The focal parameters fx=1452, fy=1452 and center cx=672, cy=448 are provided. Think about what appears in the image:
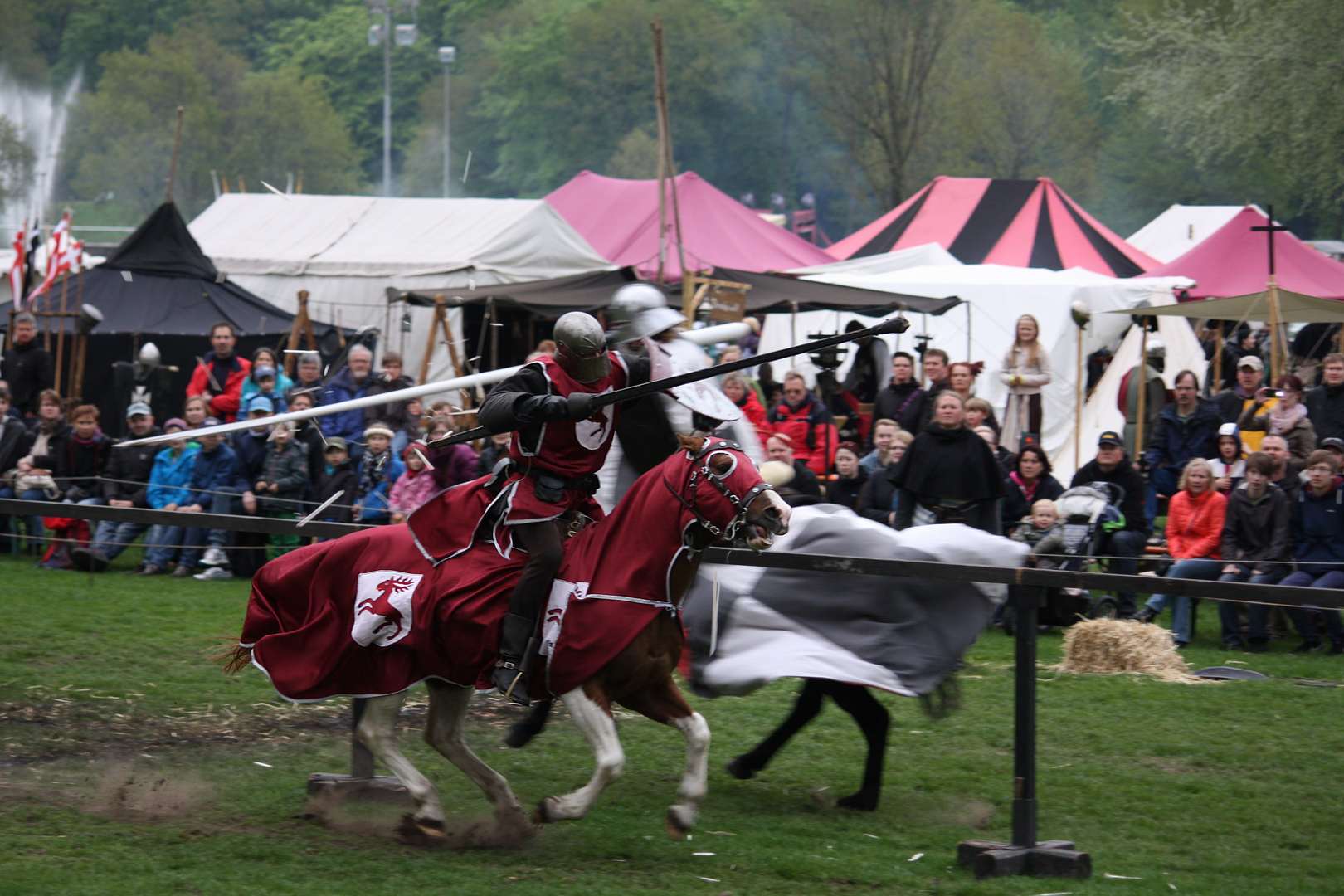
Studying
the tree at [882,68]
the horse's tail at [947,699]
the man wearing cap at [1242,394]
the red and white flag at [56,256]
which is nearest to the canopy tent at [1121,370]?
the man wearing cap at [1242,394]

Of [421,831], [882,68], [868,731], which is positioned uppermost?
[882,68]

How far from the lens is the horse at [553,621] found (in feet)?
16.4

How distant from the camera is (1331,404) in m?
11.2

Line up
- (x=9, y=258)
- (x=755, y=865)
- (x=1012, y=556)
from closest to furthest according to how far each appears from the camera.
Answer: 1. (x=755, y=865)
2. (x=1012, y=556)
3. (x=9, y=258)

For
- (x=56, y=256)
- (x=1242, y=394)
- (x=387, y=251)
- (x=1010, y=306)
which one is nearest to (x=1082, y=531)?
(x=1242, y=394)

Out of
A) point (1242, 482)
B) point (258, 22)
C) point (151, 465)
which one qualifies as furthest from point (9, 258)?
point (258, 22)

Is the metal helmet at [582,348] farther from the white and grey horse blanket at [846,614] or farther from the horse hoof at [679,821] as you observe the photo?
the horse hoof at [679,821]

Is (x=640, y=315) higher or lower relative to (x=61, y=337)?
lower

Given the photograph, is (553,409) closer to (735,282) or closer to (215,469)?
(215,469)

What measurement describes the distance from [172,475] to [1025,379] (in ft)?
23.1

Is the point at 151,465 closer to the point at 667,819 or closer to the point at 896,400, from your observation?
the point at 896,400

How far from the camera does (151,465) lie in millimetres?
11625

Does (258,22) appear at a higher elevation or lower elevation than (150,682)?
higher

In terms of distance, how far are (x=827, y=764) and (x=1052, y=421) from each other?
36.2 feet
